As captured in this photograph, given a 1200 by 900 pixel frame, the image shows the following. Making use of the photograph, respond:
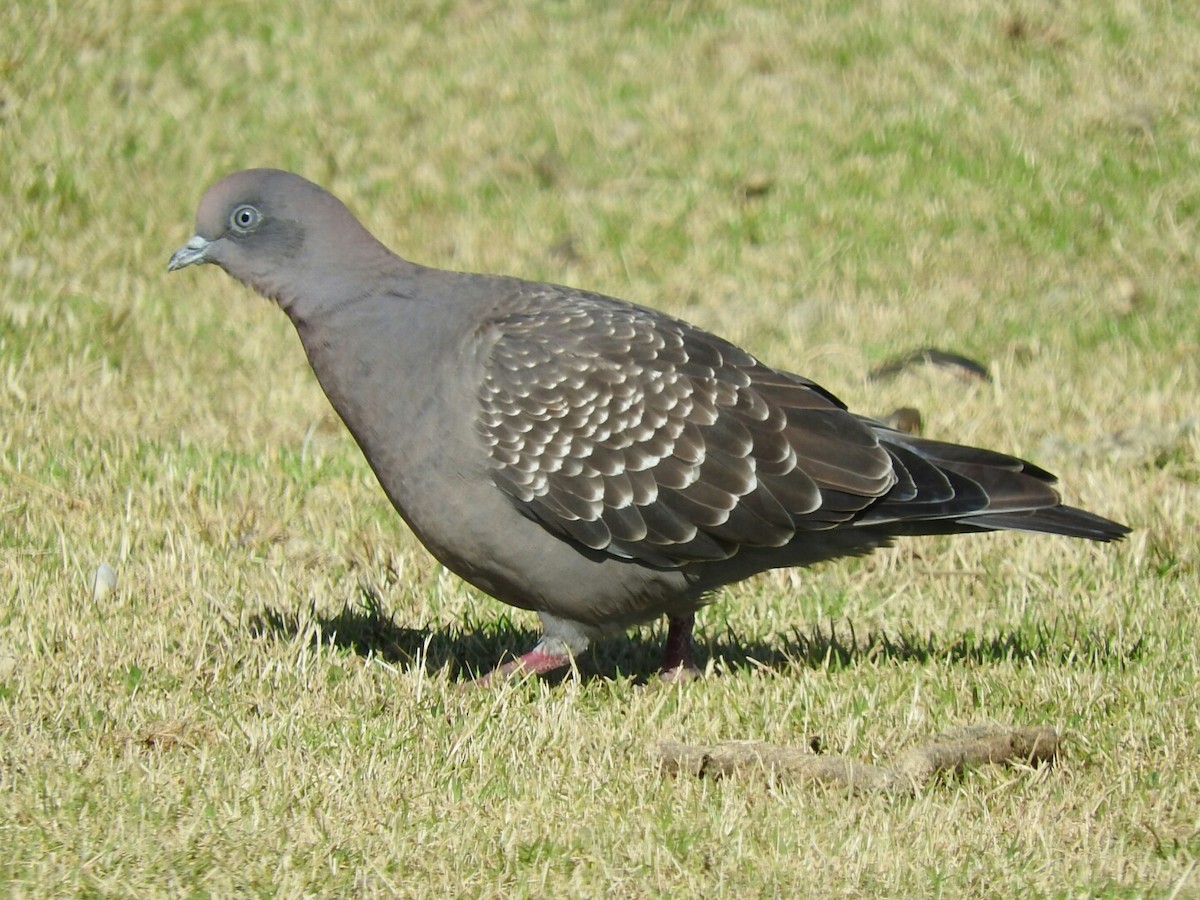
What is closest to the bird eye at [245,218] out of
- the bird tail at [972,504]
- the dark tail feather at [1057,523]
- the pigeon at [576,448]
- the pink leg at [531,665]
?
the pigeon at [576,448]

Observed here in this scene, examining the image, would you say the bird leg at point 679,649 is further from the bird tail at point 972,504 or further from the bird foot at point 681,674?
the bird tail at point 972,504

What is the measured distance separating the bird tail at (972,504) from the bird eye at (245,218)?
219 cm

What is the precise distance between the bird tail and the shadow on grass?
0.45 m

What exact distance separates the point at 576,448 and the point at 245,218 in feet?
4.48

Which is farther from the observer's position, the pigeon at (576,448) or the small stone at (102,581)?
the small stone at (102,581)

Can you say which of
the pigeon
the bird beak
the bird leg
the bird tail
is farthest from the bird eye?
the bird tail

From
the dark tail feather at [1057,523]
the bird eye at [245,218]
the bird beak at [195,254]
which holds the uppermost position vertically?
the bird eye at [245,218]

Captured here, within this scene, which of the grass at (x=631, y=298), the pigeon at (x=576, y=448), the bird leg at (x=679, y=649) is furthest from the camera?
the bird leg at (x=679, y=649)

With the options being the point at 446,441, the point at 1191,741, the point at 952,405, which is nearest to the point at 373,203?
the point at 952,405

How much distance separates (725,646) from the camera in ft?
18.9

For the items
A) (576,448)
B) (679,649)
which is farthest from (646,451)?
(679,649)

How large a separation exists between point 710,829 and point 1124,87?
8.13 meters

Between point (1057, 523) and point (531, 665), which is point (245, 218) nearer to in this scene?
point (531, 665)

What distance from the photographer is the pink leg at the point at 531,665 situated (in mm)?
5109
